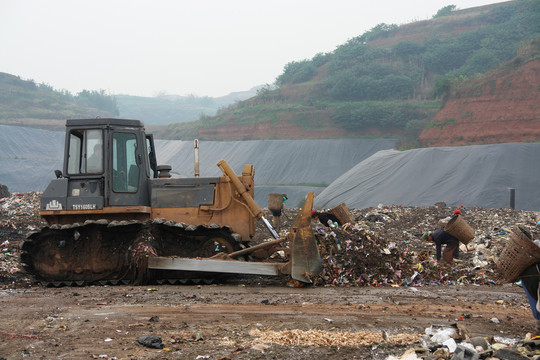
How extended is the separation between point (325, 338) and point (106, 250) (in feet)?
14.6

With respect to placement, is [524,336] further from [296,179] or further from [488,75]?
[488,75]

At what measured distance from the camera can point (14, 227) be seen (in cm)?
1408

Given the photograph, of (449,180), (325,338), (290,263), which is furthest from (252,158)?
(325,338)

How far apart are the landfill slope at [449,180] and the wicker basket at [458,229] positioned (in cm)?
1635

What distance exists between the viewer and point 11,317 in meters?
5.79

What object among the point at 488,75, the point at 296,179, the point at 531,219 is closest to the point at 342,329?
the point at 531,219

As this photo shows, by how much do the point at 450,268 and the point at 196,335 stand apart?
595 centimetres

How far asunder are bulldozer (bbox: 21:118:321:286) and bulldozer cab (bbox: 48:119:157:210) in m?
0.02

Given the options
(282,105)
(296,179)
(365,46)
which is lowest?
(296,179)

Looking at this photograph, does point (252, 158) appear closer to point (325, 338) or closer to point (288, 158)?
point (288, 158)

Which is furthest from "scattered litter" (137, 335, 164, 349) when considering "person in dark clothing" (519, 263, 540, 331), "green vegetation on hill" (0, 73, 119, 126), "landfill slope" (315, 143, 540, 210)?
"green vegetation on hill" (0, 73, 119, 126)

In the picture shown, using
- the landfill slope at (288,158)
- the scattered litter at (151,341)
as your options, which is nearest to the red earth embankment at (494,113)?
the landfill slope at (288,158)

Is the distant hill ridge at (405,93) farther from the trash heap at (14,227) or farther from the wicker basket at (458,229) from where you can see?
the trash heap at (14,227)

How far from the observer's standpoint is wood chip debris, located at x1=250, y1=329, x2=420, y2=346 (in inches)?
197
